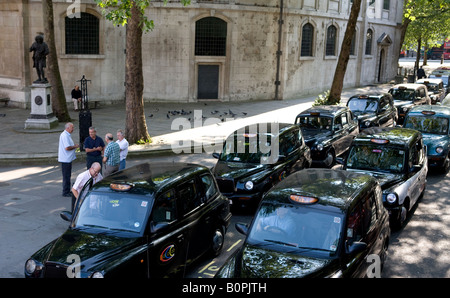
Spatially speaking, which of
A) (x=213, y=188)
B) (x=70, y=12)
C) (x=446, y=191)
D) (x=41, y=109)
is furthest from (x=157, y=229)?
(x=70, y=12)

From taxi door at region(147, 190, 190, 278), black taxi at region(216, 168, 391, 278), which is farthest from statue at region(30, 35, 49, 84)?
black taxi at region(216, 168, 391, 278)

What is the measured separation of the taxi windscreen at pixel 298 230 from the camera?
691 centimetres

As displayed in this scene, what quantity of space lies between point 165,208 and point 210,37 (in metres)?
22.6

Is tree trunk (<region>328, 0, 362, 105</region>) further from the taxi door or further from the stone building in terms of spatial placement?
the taxi door

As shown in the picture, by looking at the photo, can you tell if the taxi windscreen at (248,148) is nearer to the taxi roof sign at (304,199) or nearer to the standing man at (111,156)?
the standing man at (111,156)

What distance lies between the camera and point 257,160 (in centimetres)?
1219

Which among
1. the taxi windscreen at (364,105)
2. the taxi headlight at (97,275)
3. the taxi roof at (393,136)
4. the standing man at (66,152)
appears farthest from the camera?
the taxi windscreen at (364,105)

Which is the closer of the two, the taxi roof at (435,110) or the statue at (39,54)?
the taxi roof at (435,110)

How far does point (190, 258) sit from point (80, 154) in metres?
9.56

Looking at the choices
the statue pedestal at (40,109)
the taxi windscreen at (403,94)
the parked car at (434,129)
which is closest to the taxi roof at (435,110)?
the parked car at (434,129)

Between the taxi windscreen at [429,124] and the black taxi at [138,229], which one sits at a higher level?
the taxi windscreen at [429,124]

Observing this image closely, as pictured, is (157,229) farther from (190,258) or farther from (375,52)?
(375,52)

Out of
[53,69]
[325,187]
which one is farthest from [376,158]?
[53,69]

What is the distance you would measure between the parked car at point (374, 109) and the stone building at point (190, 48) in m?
10.5
